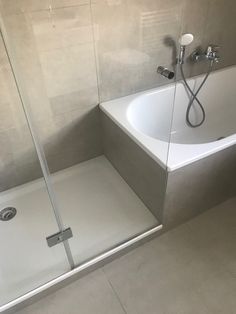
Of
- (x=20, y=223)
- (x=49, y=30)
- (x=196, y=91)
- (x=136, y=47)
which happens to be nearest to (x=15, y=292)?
(x=20, y=223)

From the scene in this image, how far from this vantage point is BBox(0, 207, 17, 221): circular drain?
1645 millimetres

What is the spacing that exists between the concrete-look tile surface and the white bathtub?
0.56m

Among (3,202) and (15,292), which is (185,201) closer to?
(15,292)

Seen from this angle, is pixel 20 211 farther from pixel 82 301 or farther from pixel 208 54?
pixel 208 54

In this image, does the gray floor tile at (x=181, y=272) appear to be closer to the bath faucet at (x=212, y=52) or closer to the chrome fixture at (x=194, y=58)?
the chrome fixture at (x=194, y=58)

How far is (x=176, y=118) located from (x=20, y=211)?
1307 millimetres

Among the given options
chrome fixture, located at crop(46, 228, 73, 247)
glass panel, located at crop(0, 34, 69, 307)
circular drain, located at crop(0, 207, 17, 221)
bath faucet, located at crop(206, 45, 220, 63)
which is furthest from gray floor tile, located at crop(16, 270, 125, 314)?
A: bath faucet, located at crop(206, 45, 220, 63)

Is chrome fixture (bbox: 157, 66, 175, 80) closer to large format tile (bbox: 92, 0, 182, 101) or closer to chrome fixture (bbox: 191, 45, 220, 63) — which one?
large format tile (bbox: 92, 0, 182, 101)

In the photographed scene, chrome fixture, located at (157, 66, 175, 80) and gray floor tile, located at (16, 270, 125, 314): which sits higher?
chrome fixture, located at (157, 66, 175, 80)

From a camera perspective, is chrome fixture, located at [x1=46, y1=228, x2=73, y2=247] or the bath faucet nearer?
chrome fixture, located at [x1=46, y1=228, x2=73, y2=247]

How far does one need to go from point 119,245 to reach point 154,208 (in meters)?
0.30

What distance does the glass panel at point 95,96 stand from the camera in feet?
4.67

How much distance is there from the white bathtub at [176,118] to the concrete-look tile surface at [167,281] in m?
0.56

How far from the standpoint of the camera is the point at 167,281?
1.41 m
